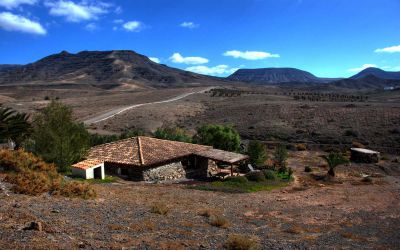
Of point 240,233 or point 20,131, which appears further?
point 20,131

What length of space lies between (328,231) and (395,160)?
28.2 metres

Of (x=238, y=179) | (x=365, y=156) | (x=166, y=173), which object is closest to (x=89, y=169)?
(x=166, y=173)

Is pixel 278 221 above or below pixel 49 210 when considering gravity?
below

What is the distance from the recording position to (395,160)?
40.6 m

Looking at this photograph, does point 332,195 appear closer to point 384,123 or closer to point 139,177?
point 139,177

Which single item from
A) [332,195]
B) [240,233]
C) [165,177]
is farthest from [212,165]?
[240,233]

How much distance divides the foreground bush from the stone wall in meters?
7.75

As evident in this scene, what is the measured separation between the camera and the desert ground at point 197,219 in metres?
11.8

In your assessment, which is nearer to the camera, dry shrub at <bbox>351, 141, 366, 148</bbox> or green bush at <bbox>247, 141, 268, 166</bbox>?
green bush at <bbox>247, 141, 268, 166</bbox>

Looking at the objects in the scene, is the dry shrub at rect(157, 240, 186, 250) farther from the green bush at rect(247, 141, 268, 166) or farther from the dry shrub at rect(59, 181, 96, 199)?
the green bush at rect(247, 141, 268, 166)

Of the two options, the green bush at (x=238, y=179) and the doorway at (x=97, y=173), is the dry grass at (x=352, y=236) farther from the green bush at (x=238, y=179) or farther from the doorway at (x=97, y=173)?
the doorway at (x=97, y=173)

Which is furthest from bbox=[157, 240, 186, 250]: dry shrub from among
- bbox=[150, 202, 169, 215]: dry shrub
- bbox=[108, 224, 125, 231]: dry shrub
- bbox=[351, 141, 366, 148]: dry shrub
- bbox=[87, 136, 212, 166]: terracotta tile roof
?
bbox=[351, 141, 366, 148]: dry shrub

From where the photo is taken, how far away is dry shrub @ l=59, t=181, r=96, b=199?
677 inches

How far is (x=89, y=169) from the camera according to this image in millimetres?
24688
